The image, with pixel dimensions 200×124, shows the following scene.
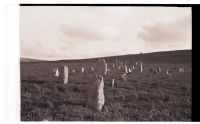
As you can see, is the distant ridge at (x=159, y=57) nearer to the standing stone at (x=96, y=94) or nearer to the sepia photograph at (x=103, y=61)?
the sepia photograph at (x=103, y=61)

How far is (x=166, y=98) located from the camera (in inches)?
333

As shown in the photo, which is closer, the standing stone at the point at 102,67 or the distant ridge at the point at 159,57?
the distant ridge at the point at 159,57

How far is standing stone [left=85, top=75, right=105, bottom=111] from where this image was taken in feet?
27.5

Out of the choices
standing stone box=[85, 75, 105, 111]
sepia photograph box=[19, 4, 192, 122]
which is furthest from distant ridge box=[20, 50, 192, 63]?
standing stone box=[85, 75, 105, 111]

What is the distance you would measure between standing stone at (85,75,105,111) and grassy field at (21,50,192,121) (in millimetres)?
64

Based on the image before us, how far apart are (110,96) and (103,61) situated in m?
0.54

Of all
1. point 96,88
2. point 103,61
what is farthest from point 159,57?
point 96,88

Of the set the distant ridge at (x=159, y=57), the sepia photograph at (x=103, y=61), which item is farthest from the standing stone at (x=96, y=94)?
the distant ridge at (x=159, y=57)

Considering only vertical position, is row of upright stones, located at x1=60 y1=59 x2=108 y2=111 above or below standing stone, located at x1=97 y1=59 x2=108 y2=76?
below

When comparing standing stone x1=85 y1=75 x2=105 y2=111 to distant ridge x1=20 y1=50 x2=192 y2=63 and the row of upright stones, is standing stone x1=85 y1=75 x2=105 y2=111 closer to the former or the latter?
the row of upright stones

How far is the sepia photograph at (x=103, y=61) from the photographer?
27.6 ft
